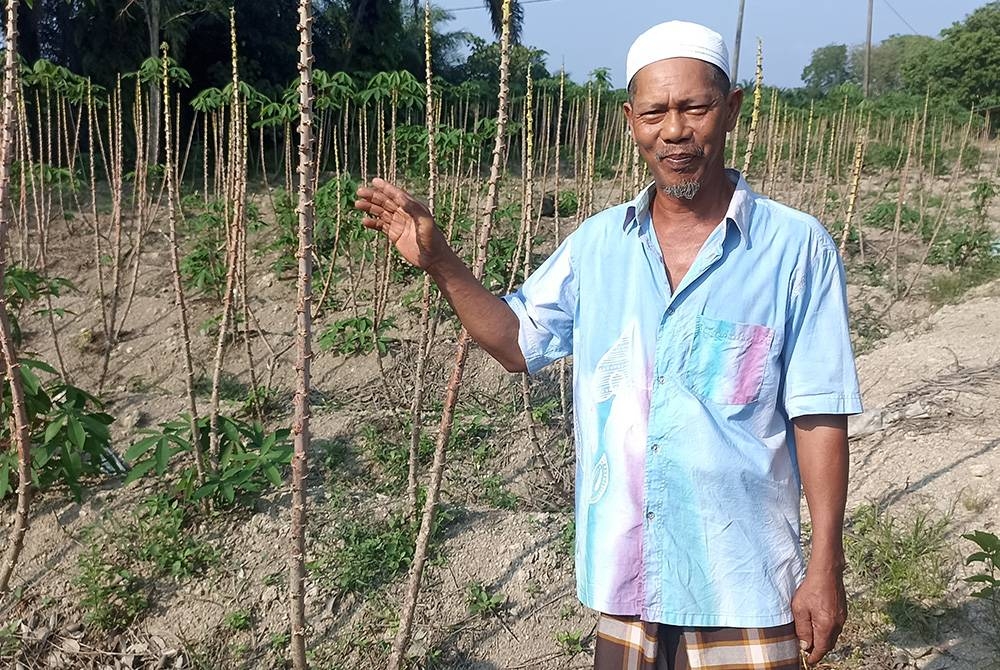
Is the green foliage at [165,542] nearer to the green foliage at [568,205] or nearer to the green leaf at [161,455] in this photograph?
the green leaf at [161,455]

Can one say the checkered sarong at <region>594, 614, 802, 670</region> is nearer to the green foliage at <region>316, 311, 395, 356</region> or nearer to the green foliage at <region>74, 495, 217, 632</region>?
the green foliage at <region>74, 495, 217, 632</region>

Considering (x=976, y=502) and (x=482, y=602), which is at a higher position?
(x=976, y=502)

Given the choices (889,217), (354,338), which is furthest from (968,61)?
(354,338)

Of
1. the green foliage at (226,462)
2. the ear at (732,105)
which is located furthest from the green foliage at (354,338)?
the ear at (732,105)

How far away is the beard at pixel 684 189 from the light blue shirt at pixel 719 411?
6 centimetres

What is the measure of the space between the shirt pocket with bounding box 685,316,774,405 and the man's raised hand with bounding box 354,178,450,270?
45cm

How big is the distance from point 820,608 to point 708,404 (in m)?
0.36

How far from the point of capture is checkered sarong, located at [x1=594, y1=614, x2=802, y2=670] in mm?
1218

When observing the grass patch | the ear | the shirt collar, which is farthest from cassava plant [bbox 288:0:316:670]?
the grass patch

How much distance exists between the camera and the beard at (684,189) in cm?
123

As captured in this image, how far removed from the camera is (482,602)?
248 centimetres

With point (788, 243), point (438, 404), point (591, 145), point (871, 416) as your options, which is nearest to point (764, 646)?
point (788, 243)

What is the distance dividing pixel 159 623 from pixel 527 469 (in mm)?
1685

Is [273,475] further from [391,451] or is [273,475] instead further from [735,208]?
[735,208]
